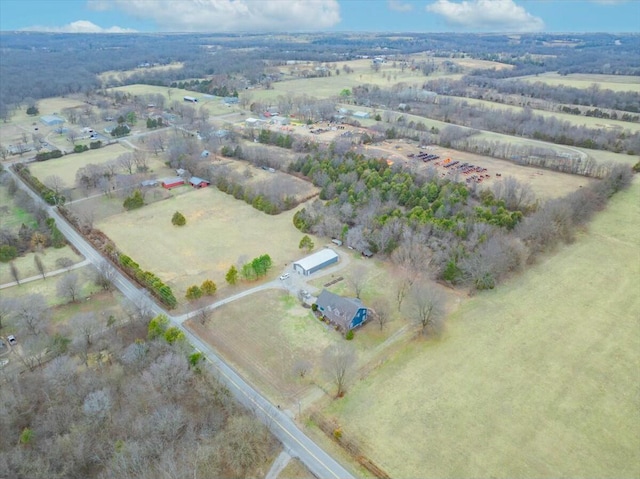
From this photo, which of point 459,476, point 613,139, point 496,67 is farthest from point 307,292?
point 496,67

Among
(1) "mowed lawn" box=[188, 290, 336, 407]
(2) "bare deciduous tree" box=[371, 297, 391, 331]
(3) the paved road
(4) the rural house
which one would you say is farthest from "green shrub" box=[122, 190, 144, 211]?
(2) "bare deciduous tree" box=[371, 297, 391, 331]

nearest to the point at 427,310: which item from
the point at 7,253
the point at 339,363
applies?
the point at 339,363

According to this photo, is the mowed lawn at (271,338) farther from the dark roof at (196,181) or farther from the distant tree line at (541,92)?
the distant tree line at (541,92)

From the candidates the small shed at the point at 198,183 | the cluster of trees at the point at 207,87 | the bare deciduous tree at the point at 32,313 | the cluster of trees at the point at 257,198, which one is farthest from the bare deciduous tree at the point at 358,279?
the cluster of trees at the point at 207,87

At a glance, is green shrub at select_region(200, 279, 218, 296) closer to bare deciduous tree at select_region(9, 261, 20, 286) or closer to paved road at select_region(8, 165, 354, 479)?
paved road at select_region(8, 165, 354, 479)

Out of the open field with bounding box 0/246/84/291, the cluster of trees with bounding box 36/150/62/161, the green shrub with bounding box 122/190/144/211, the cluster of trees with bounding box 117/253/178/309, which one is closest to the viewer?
the cluster of trees with bounding box 117/253/178/309

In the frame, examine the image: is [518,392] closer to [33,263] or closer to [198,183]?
[33,263]
